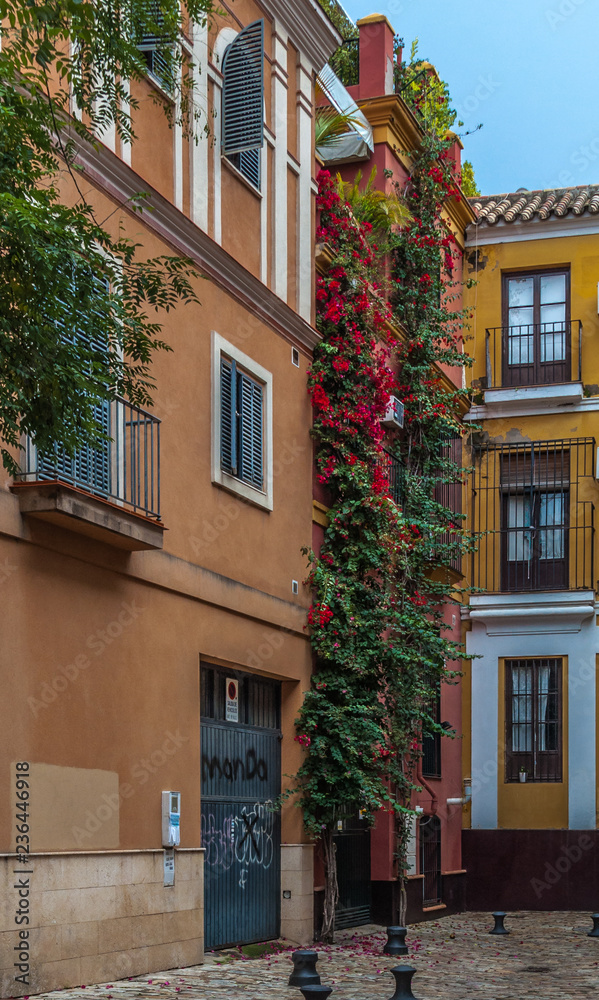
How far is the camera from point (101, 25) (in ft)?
26.7

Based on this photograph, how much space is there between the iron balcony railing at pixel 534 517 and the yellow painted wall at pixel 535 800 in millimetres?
1570

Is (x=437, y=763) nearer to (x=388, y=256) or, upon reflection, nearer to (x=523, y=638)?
(x=523, y=638)

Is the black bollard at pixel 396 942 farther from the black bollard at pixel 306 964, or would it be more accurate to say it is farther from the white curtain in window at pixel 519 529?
the white curtain in window at pixel 519 529

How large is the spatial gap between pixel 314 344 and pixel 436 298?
3.86 meters

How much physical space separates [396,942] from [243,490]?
5.29 m

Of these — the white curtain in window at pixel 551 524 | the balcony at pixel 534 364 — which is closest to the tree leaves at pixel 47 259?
the balcony at pixel 534 364

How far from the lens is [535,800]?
23.4m

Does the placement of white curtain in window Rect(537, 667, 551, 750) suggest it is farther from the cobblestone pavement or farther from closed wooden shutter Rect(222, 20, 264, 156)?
closed wooden shutter Rect(222, 20, 264, 156)

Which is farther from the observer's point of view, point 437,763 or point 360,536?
point 437,763

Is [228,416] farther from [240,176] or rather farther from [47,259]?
[47,259]

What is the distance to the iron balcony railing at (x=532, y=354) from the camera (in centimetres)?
2464

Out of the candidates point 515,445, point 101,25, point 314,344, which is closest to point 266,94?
point 314,344

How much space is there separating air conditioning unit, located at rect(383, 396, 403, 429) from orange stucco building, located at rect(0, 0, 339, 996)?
7.32ft

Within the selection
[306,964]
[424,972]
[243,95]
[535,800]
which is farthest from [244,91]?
[535,800]
